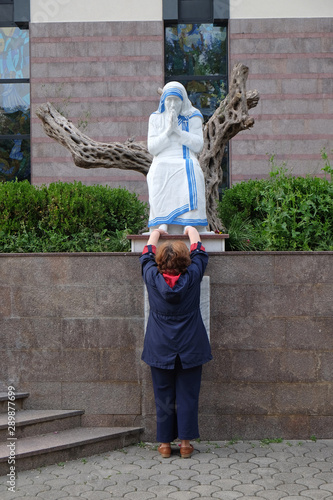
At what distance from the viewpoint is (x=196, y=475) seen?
488 centimetres

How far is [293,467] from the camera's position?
200 inches

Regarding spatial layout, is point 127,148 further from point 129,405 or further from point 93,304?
point 129,405

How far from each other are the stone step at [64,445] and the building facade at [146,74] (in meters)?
7.97

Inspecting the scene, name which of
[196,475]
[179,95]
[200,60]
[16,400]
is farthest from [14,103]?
[196,475]

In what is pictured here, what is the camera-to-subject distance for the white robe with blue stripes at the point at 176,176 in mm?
6059

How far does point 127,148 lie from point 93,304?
144 inches

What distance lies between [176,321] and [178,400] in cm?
74

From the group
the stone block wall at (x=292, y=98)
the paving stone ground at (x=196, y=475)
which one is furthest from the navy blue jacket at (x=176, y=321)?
the stone block wall at (x=292, y=98)

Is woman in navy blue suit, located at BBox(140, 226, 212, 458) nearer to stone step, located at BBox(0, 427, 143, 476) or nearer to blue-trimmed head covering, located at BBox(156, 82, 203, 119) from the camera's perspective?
stone step, located at BBox(0, 427, 143, 476)

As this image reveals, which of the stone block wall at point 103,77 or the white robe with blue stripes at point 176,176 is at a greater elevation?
the stone block wall at point 103,77

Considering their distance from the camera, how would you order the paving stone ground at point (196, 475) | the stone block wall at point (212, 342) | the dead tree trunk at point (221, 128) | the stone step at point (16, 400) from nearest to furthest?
1. the paving stone ground at point (196, 475)
2. the stone step at point (16, 400)
3. the stone block wall at point (212, 342)
4. the dead tree trunk at point (221, 128)

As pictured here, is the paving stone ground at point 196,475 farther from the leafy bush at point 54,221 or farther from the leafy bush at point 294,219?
the leafy bush at point 54,221

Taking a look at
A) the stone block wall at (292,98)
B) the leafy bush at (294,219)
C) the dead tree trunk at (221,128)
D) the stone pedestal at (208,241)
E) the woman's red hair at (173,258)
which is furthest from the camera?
the stone block wall at (292,98)

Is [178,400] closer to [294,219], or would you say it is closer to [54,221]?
[294,219]
